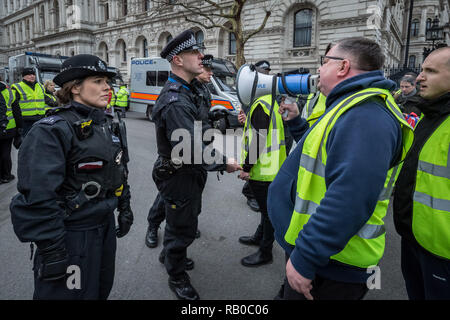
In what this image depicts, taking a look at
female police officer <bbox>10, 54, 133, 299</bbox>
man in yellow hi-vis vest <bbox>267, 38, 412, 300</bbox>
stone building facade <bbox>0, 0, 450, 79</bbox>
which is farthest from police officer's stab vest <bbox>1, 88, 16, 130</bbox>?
stone building facade <bbox>0, 0, 450, 79</bbox>

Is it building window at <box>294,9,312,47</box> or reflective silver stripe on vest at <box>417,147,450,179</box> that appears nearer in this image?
reflective silver stripe on vest at <box>417,147,450,179</box>

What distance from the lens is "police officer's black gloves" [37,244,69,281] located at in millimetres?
A: 1582

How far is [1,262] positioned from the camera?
320 centimetres

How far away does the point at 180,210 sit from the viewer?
2.64 m

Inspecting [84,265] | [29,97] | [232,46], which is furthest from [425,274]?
[232,46]

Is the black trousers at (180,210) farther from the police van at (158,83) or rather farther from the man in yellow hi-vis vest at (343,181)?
the police van at (158,83)

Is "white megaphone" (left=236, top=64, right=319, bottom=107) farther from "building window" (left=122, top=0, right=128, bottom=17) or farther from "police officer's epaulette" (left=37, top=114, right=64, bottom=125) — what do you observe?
"building window" (left=122, top=0, right=128, bottom=17)

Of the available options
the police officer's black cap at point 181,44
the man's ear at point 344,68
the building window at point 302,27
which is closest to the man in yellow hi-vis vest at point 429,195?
the man's ear at point 344,68

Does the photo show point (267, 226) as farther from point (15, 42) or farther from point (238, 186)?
point (15, 42)

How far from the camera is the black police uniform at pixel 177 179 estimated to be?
2494 millimetres

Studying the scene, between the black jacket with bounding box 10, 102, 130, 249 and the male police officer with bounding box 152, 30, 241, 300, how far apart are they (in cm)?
63

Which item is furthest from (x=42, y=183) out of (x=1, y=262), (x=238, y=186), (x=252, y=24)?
(x=252, y=24)

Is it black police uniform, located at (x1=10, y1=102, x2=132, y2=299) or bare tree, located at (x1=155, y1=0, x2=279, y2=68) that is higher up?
bare tree, located at (x1=155, y1=0, x2=279, y2=68)
